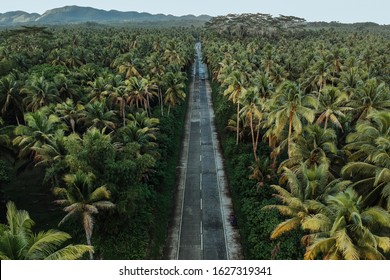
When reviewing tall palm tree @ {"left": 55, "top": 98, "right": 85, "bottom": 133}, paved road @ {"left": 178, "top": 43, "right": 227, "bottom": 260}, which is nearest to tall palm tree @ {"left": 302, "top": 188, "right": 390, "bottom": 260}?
paved road @ {"left": 178, "top": 43, "right": 227, "bottom": 260}

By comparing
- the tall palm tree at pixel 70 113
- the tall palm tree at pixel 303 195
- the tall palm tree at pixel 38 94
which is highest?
the tall palm tree at pixel 38 94

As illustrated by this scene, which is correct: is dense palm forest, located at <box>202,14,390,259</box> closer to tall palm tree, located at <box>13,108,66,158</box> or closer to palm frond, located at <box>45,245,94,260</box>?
palm frond, located at <box>45,245,94,260</box>

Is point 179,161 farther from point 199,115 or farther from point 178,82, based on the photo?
point 199,115

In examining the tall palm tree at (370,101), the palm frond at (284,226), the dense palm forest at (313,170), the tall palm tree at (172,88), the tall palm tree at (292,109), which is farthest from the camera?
the tall palm tree at (172,88)

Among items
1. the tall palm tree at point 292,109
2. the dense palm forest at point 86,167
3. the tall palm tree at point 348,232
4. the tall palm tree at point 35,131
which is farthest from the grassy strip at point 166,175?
the tall palm tree at point 348,232

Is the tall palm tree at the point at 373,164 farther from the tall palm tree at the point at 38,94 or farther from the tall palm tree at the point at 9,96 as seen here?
the tall palm tree at the point at 9,96

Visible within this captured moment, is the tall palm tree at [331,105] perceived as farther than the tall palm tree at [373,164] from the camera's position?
Yes

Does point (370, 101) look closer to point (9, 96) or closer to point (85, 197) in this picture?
point (85, 197)

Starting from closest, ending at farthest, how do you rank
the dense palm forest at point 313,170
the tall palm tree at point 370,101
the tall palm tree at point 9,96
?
1. the dense palm forest at point 313,170
2. the tall palm tree at point 370,101
3. the tall palm tree at point 9,96
